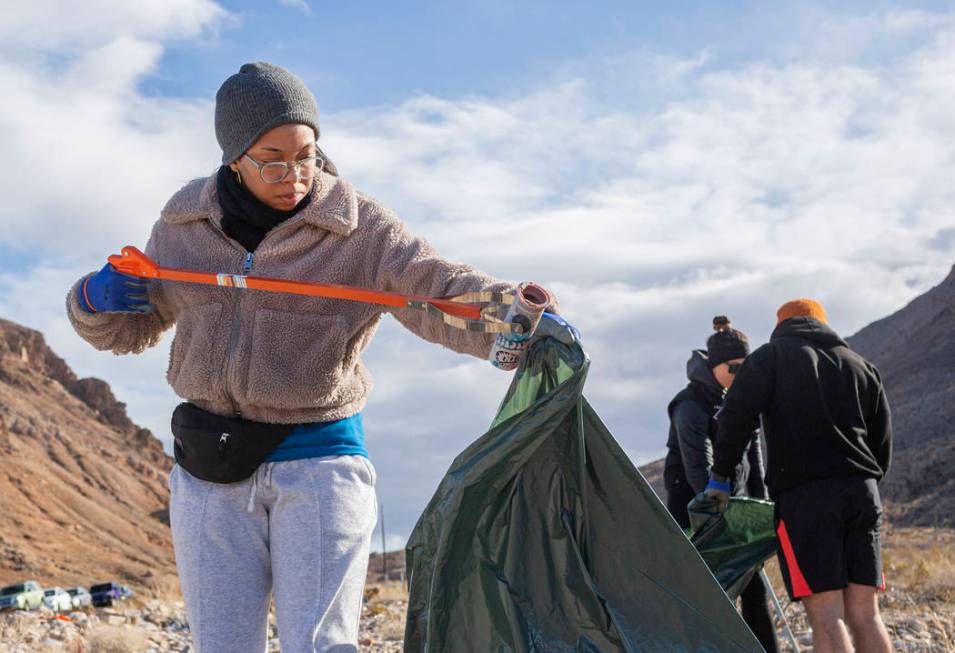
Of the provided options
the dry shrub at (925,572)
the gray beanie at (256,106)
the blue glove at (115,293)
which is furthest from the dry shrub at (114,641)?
the dry shrub at (925,572)

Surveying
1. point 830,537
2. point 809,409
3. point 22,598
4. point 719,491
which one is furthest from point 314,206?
point 22,598

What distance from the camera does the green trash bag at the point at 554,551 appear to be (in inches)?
126

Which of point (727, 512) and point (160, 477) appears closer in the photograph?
point (727, 512)

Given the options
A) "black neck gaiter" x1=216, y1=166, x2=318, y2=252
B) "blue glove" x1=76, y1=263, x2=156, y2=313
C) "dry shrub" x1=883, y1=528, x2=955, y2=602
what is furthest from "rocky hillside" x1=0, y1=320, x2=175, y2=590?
"black neck gaiter" x1=216, y1=166, x2=318, y2=252

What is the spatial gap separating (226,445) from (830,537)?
2.89 m

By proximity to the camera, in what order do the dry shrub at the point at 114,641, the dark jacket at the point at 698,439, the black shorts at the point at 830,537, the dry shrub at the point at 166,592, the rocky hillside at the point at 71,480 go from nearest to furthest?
the black shorts at the point at 830,537 < the dark jacket at the point at 698,439 < the dry shrub at the point at 114,641 < the dry shrub at the point at 166,592 < the rocky hillside at the point at 71,480

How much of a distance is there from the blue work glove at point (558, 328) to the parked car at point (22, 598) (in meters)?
12.4

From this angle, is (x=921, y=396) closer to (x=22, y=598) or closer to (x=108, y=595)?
(x=108, y=595)

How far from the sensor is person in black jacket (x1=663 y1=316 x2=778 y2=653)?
606cm

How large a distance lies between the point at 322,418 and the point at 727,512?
309 cm

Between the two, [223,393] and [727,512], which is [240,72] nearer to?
[223,393]

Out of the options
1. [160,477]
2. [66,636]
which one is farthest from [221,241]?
[160,477]

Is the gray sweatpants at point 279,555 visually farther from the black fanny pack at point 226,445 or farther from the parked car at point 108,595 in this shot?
the parked car at point 108,595

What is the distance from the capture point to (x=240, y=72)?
332 centimetres
